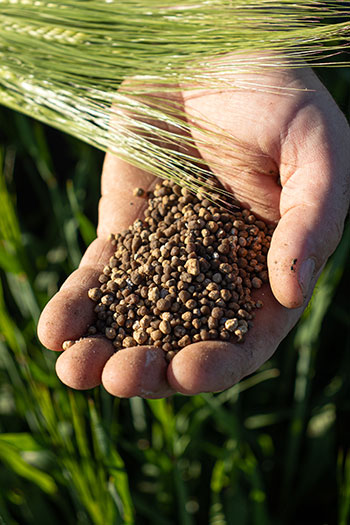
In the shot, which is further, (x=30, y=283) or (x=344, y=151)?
(x=30, y=283)

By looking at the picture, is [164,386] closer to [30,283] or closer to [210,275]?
[210,275]

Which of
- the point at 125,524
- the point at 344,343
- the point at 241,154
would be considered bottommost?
the point at 344,343

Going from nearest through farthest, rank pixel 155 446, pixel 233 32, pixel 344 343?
pixel 233 32 → pixel 155 446 → pixel 344 343

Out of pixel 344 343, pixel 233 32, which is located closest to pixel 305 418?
pixel 344 343

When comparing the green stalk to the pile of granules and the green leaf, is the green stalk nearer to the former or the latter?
the pile of granules

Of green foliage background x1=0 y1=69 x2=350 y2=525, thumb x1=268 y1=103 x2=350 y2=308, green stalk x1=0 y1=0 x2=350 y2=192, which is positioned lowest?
green foliage background x1=0 y1=69 x2=350 y2=525

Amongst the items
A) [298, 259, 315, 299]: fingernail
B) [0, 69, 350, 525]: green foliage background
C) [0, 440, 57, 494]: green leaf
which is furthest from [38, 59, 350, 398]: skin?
[0, 440, 57, 494]: green leaf

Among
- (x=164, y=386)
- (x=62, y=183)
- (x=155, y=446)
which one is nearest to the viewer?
(x=164, y=386)
